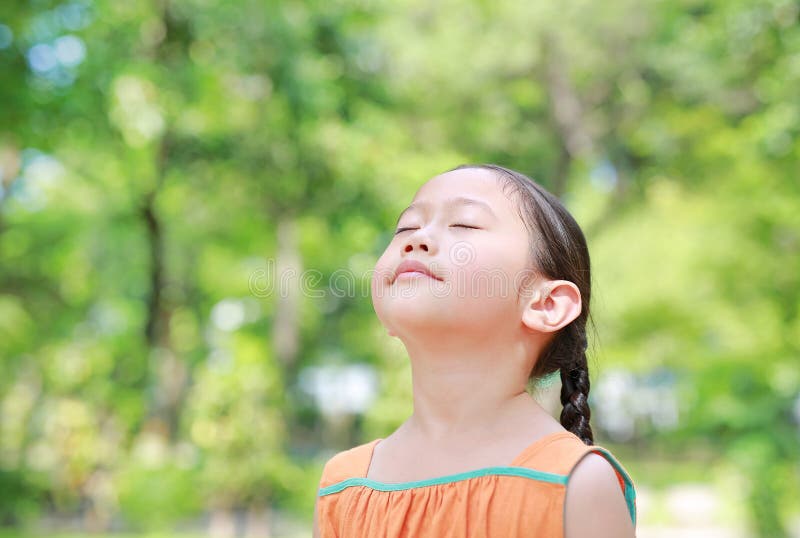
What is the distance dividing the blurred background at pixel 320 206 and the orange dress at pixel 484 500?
220 inches

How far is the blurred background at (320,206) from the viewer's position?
26.2 ft

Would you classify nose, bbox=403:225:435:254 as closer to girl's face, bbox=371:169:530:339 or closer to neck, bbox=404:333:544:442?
girl's face, bbox=371:169:530:339

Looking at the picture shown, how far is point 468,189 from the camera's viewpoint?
121cm

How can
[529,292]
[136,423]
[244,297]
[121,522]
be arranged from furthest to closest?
[244,297] < [136,423] < [121,522] < [529,292]

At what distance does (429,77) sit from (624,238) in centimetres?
377

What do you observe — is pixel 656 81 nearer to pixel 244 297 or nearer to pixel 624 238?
pixel 624 238

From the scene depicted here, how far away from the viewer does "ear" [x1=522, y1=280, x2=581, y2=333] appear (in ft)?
3.83

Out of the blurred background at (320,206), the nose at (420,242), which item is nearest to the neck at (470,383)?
the nose at (420,242)

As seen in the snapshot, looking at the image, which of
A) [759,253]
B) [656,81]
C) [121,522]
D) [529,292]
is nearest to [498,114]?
[656,81]

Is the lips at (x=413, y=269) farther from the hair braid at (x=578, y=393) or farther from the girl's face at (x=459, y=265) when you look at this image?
the hair braid at (x=578, y=393)

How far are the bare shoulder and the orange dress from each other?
11mm

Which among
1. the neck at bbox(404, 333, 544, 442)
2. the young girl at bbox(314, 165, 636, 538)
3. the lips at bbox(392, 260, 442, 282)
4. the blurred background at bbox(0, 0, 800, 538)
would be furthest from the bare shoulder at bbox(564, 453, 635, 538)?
the blurred background at bbox(0, 0, 800, 538)

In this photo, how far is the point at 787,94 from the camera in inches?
271

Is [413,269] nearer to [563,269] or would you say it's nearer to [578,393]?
[563,269]
